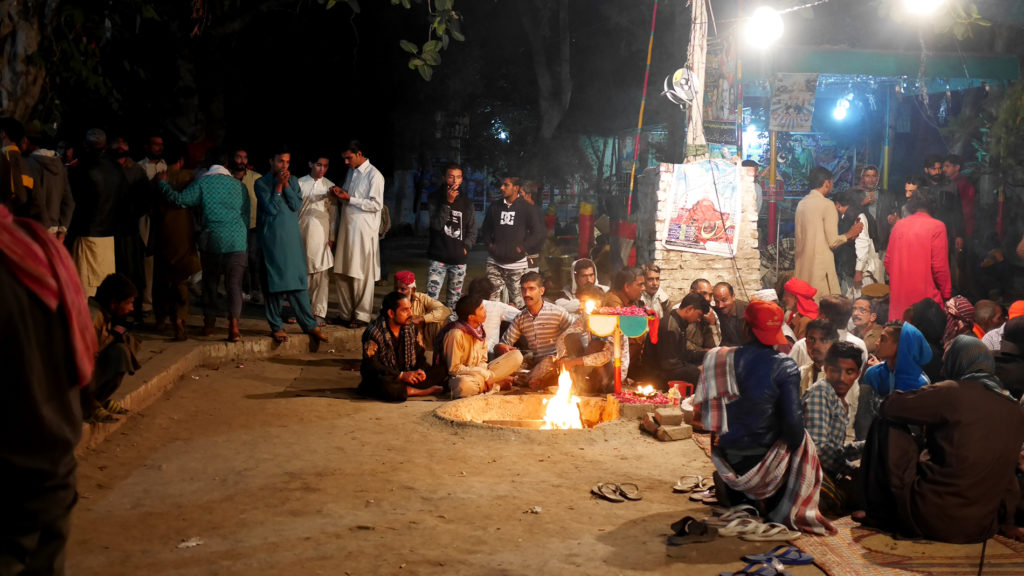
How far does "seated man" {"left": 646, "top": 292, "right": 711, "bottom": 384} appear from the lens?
8969mm

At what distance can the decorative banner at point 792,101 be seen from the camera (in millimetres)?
13875

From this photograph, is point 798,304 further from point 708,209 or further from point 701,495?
point 701,495

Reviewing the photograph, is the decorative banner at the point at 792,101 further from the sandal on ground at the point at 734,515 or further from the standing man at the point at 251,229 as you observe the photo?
the sandal on ground at the point at 734,515

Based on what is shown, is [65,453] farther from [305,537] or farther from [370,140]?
[370,140]

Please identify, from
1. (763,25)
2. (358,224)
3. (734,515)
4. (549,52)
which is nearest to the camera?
(734,515)

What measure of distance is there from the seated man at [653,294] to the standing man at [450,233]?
196 centimetres

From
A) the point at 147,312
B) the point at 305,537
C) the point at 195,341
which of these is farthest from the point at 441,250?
the point at 305,537

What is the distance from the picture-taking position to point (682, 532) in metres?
5.11

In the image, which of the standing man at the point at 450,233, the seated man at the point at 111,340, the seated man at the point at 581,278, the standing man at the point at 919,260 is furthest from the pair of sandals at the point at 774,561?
the standing man at the point at 450,233

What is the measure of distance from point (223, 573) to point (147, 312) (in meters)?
7.36

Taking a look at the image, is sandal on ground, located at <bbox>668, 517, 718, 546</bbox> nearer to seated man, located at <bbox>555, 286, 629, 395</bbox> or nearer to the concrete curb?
seated man, located at <bbox>555, 286, 629, 395</bbox>

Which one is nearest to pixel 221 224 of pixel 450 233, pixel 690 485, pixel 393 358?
pixel 450 233

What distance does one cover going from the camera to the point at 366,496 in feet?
18.8

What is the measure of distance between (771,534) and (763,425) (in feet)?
1.91
